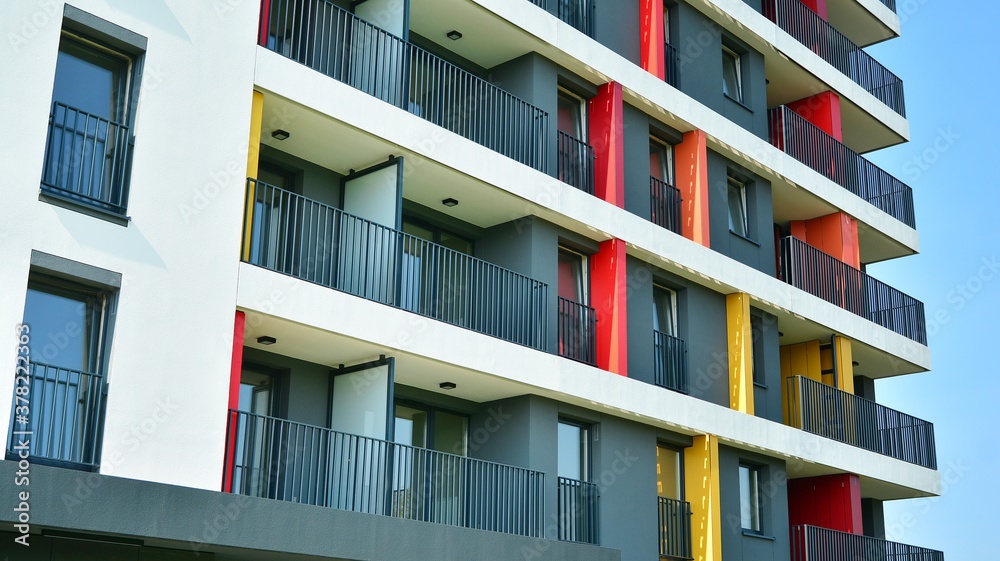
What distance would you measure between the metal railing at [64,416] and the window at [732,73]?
17795mm

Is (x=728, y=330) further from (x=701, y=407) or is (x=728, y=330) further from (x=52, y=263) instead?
(x=52, y=263)

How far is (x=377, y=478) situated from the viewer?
16672 millimetres

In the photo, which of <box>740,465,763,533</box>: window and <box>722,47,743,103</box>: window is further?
<box>722,47,743,103</box>: window

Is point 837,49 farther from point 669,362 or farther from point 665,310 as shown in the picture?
point 669,362

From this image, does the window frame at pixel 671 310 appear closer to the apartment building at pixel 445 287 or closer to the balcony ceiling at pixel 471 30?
the apartment building at pixel 445 287

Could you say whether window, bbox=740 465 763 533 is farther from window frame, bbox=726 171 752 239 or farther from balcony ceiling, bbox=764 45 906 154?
balcony ceiling, bbox=764 45 906 154

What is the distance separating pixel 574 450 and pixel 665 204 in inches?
234

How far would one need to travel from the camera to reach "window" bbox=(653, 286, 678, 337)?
23328mm

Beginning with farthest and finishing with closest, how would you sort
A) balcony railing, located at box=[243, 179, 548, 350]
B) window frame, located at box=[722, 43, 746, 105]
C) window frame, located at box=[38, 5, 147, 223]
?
window frame, located at box=[722, 43, 746, 105] < balcony railing, located at box=[243, 179, 548, 350] < window frame, located at box=[38, 5, 147, 223]

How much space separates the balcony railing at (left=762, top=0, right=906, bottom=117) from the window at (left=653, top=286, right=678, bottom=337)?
8981 mm

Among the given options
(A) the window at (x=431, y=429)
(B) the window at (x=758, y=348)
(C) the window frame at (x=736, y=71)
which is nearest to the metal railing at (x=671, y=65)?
(C) the window frame at (x=736, y=71)

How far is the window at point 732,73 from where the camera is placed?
2722 cm

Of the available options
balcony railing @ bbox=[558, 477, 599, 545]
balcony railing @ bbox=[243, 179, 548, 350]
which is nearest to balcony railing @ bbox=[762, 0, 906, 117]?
balcony railing @ bbox=[243, 179, 548, 350]

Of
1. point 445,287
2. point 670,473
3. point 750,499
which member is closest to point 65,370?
point 445,287
